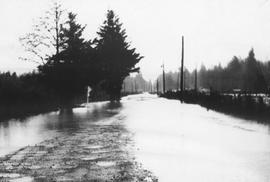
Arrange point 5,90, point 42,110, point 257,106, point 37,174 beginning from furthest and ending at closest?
point 42,110, point 5,90, point 257,106, point 37,174

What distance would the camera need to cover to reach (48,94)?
1468 inches

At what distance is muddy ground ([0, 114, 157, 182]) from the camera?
25.3ft

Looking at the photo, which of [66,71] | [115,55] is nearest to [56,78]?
[66,71]

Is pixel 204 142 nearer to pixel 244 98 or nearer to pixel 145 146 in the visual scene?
pixel 145 146

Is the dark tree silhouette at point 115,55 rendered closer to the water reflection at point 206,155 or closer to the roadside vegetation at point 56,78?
the roadside vegetation at point 56,78

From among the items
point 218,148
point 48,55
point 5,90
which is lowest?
point 218,148

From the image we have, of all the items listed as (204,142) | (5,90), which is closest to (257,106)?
(204,142)

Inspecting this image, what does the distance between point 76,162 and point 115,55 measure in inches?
2212

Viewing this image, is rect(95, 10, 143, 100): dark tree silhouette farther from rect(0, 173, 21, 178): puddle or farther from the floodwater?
rect(0, 173, 21, 178): puddle

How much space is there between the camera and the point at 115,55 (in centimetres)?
6500

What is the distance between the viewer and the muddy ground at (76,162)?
7.72m

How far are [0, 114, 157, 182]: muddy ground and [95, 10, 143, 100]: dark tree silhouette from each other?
163 ft

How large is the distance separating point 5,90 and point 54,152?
1882 centimetres

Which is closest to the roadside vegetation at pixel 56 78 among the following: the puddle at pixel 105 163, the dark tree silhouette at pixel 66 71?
the dark tree silhouette at pixel 66 71
